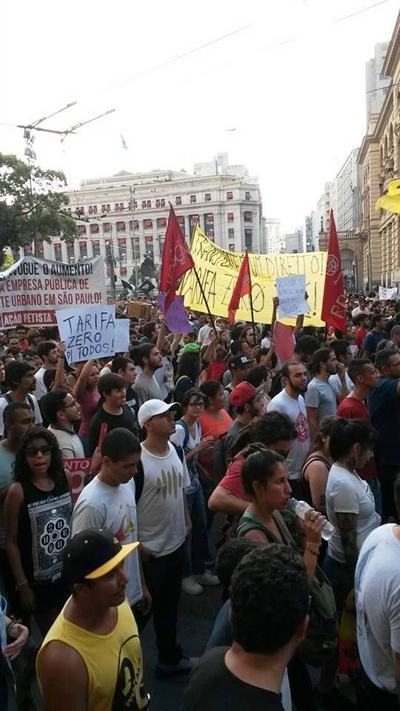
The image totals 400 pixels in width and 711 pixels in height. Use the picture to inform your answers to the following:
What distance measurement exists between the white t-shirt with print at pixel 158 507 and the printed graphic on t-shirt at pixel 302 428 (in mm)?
1591

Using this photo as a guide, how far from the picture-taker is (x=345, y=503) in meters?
3.32

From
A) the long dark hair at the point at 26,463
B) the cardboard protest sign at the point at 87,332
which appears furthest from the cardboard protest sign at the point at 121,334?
the long dark hair at the point at 26,463

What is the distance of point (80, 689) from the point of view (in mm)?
2088

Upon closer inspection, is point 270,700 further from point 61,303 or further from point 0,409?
point 61,303

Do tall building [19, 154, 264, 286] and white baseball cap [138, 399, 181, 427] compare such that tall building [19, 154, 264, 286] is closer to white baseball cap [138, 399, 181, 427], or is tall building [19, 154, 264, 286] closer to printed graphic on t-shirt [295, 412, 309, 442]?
printed graphic on t-shirt [295, 412, 309, 442]

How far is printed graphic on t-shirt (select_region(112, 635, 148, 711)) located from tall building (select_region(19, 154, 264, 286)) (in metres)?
113

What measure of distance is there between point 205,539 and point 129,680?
9.64 feet

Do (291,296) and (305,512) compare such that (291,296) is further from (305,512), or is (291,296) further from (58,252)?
(58,252)

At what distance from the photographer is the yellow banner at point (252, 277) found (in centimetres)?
1128

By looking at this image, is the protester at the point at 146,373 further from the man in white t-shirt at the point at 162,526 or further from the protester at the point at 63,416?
the man in white t-shirt at the point at 162,526

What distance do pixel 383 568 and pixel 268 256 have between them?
9970 mm

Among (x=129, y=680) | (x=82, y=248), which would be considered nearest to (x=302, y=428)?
(x=129, y=680)

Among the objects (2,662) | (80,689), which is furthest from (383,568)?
(2,662)

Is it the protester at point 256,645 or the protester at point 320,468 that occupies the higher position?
the protester at point 256,645
